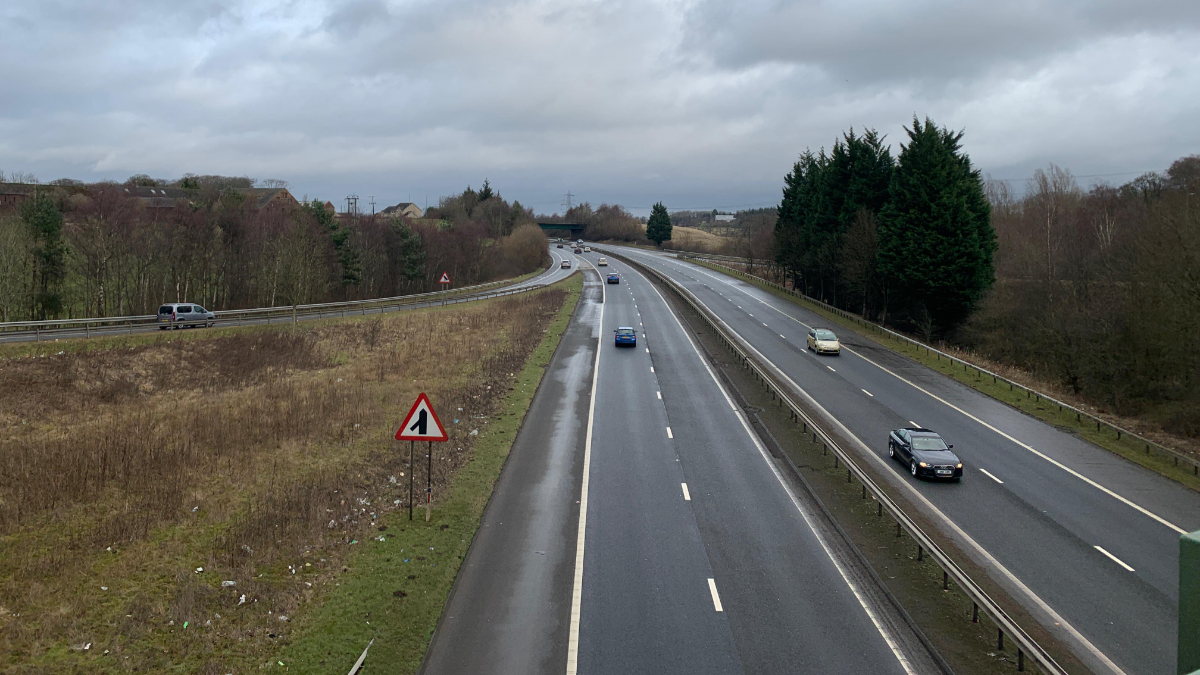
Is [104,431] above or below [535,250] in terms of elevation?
below

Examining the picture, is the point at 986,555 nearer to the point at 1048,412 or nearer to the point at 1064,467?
the point at 1064,467

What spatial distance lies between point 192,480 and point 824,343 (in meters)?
34.2

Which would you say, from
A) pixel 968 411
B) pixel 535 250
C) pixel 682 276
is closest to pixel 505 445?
pixel 968 411

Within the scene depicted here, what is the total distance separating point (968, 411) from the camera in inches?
Result: 1232

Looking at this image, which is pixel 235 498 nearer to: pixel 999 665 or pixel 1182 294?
pixel 999 665

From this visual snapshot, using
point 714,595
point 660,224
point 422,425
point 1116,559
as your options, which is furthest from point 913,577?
point 660,224

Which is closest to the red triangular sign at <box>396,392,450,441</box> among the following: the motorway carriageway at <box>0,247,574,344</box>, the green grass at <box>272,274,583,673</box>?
the green grass at <box>272,274,583,673</box>

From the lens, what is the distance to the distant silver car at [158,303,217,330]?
150ft

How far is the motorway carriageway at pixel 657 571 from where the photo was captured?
40.7ft

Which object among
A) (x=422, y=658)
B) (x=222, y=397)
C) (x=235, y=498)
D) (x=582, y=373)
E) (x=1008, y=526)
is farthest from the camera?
(x=582, y=373)

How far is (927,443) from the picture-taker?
23.5 m

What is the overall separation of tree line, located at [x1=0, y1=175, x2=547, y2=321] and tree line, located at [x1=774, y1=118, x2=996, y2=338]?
138ft

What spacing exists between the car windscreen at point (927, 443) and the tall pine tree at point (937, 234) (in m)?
29.6

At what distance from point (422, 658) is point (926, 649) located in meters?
8.50
